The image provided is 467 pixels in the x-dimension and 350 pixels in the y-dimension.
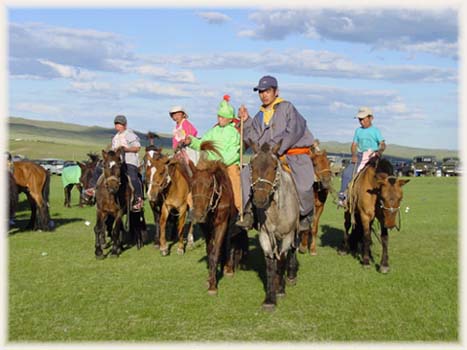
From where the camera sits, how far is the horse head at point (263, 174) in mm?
7867

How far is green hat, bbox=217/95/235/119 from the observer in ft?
35.7

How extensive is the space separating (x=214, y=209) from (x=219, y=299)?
5.15ft

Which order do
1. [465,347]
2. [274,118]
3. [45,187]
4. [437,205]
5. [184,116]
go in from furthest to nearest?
1. [437,205]
2. [45,187]
3. [184,116]
4. [274,118]
5. [465,347]

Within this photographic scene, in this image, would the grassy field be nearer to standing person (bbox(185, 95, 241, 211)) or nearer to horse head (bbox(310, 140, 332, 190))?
horse head (bbox(310, 140, 332, 190))

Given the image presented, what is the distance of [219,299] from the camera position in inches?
360

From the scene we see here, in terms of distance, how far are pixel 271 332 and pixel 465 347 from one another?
2356 millimetres

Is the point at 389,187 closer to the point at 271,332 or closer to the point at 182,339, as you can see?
the point at 271,332

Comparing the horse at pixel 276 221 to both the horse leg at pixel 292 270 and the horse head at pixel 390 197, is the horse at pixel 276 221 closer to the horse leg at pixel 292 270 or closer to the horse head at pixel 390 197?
the horse leg at pixel 292 270

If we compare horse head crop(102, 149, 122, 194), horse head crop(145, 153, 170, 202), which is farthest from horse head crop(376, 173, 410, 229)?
horse head crop(102, 149, 122, 194)

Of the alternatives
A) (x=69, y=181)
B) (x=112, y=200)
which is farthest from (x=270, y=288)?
(x=69, y=181)

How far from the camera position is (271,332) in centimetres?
745

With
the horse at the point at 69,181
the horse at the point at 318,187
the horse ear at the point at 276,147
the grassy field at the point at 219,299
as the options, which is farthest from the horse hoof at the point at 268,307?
the horse at the point at 69,181

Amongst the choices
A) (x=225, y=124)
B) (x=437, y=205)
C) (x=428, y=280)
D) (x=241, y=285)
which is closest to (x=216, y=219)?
(x=241, y=285)

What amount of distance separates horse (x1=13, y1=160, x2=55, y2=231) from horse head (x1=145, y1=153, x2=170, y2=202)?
5.32m
